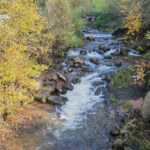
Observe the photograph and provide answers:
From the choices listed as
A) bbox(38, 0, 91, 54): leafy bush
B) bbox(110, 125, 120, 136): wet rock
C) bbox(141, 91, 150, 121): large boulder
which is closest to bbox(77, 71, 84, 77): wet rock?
bbox(38, 0, 91, 54): leafy bush

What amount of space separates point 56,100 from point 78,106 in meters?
1.45

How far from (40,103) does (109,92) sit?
4584mm

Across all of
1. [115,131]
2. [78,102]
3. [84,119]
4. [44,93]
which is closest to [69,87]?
[78,102]

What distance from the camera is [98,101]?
476 inches

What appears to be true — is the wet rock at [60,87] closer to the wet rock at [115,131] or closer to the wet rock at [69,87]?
the wet rock at [69,87]

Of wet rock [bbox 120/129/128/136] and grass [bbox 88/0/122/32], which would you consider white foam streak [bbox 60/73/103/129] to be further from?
grass [bbox 88/0/122/32]

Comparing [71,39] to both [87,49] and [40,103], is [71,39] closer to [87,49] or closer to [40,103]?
[87,49]

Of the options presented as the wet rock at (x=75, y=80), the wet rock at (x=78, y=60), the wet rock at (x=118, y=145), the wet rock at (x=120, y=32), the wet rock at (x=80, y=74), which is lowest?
the wet rock at (x=118, y=145)

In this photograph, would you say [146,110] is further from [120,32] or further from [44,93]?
[120,32]

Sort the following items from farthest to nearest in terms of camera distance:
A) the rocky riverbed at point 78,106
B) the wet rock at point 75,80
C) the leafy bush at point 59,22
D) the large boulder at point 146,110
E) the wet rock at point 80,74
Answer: the leafy bush at point 59,22 < the wet rock at point 80,74 < the wet rock at point 75,80 < the rocky riverbed at point 78,106 < the large boulder at point 146,110

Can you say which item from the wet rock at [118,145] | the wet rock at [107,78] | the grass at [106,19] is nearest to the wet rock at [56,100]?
the wet rock at [107,78]

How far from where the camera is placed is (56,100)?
12.0 metres

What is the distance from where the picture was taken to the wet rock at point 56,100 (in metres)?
11.9

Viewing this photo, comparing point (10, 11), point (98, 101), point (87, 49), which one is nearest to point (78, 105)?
point (98, 101)
